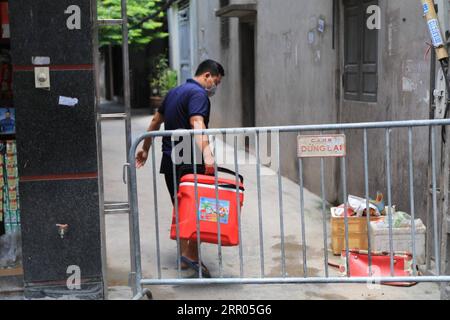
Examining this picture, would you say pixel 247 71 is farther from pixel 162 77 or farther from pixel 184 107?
pixel 162 77

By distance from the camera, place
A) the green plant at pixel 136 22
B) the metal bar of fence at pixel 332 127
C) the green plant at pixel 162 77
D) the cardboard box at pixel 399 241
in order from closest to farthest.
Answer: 1. the metal bar of fence at pixel 332 127
2. the cardboard box at pixel 399 241
3. the green plant at pixel 136 22
4. the green plant at pixel 162 77

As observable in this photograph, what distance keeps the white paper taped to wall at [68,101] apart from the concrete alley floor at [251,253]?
144 cm

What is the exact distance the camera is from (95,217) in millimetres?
4398

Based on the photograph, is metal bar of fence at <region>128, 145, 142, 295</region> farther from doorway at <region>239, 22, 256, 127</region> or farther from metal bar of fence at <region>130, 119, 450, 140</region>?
doorway at <region>239, 22, 256, 127</region>

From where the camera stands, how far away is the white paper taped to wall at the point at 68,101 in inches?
167

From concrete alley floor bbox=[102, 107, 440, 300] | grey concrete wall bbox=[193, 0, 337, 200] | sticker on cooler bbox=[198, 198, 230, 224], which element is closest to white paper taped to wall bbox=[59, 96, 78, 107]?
sticker on cooler bbox=[198, 198, 230, 224]

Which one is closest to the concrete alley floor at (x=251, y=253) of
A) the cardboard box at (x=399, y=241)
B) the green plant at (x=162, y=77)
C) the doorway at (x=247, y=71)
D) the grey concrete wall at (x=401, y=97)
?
the cardboard box at (x=399, y=241)

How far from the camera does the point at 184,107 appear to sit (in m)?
5.23

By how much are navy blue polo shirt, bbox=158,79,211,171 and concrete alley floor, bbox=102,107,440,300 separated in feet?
3.67

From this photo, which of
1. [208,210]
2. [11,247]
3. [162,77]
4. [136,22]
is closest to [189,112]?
[208,210]

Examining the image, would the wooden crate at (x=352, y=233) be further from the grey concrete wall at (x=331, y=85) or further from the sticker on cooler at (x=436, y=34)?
the sticker on cooler at (x=436, y=34)

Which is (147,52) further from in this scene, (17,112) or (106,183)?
(17,112)

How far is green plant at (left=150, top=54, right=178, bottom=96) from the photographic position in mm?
19297

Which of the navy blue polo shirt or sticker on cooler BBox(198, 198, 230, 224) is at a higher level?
the navy blue polo shirt
